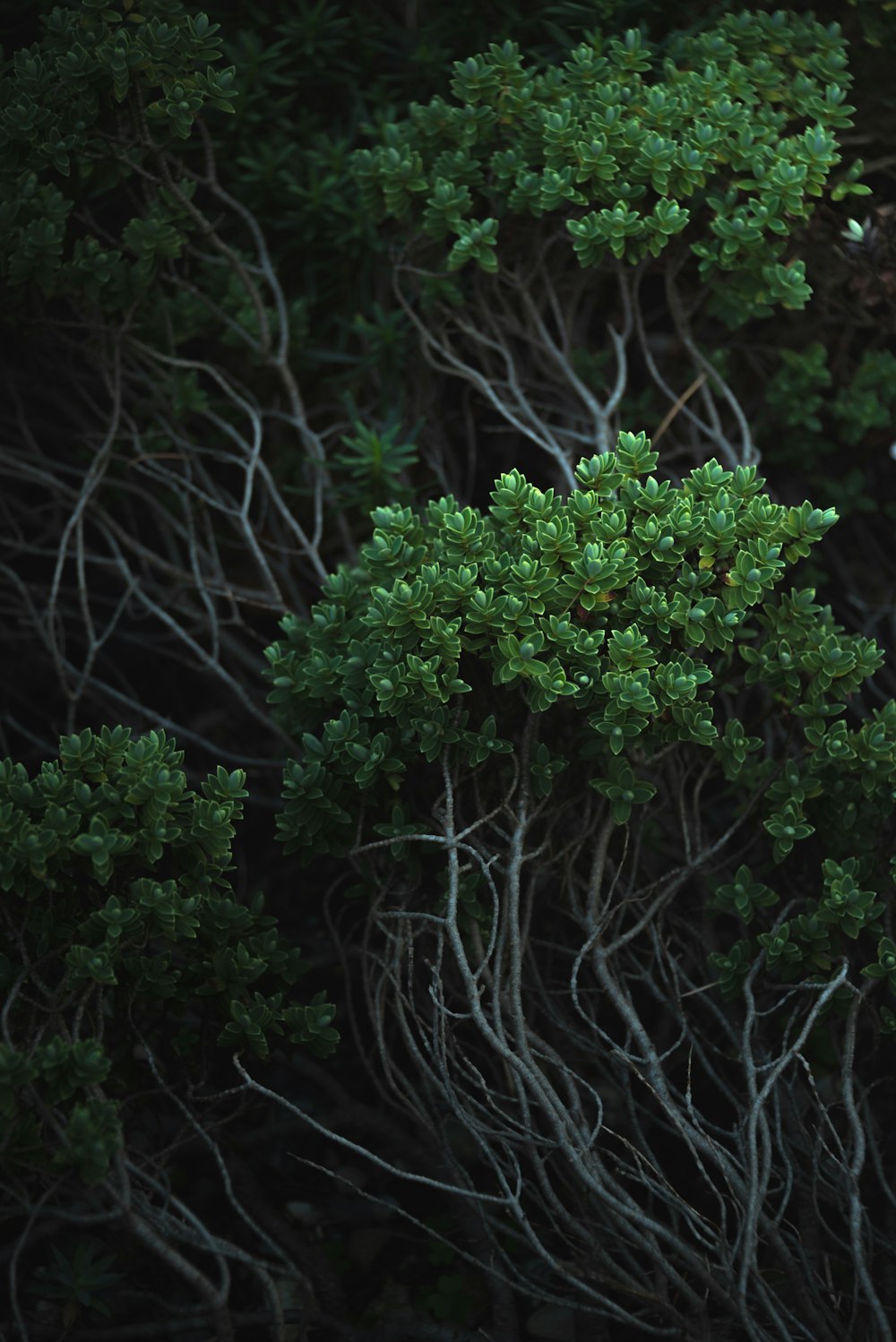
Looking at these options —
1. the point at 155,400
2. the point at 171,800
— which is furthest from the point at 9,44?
the point at 171,800

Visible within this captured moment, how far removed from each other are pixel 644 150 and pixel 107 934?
2329mm

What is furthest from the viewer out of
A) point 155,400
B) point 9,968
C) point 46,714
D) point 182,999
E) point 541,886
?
point 46,714

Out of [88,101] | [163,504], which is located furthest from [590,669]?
[163,504]

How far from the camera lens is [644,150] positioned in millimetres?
3086

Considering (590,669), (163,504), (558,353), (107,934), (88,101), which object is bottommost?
(590,669)

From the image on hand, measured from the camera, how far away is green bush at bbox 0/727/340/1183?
2.35 meters

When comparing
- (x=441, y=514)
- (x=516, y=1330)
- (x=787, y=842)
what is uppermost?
(x=441, y=514)

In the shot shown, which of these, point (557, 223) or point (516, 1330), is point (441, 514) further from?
point (516, 1330)

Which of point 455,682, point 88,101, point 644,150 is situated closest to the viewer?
point 455,682

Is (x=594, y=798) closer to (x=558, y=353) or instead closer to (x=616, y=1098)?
(x=616, y=1098)

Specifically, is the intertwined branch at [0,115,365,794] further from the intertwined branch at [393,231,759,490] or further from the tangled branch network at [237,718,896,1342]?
the tangled branch network at [237,718,896,1342]

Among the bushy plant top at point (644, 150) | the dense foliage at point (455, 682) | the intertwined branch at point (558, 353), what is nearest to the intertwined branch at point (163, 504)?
the dense foliage at point (455, 682)

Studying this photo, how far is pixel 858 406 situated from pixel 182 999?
9.19 ft

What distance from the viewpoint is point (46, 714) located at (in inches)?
167
